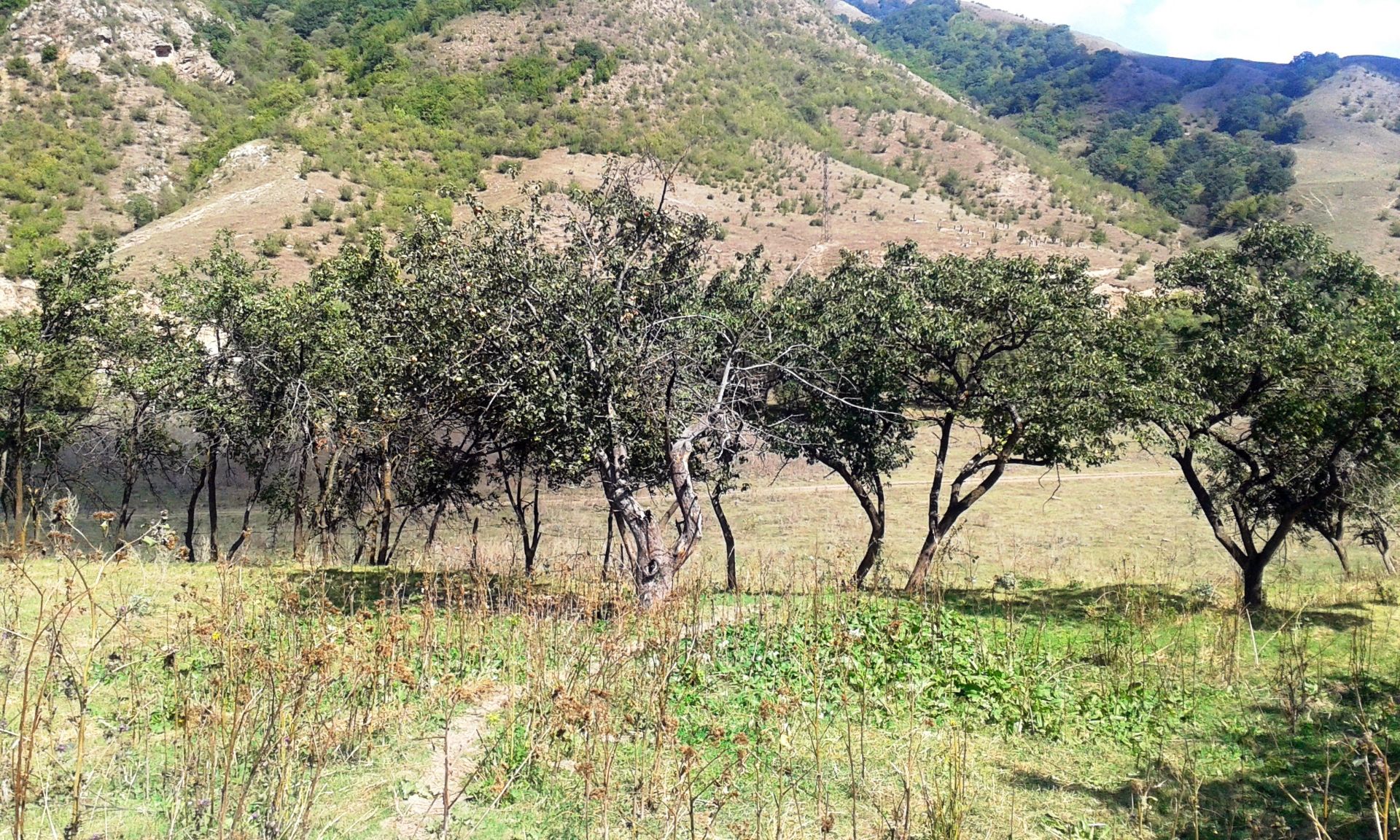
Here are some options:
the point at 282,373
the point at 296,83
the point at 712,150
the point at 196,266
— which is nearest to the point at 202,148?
the point at 296,83

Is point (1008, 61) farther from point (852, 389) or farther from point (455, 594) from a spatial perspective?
point (455, 594)

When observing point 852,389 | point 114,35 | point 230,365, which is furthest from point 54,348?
point 114,35

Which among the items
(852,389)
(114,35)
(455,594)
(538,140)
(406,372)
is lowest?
(455,594)

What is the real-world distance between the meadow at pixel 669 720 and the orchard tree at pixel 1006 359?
3.53 m

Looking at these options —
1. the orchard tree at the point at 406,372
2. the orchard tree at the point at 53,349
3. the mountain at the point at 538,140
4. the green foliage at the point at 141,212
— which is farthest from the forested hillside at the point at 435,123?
the orchard tree at the point at 406,372

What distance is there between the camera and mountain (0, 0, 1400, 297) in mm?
51594

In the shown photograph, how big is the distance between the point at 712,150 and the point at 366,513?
56.9 meters

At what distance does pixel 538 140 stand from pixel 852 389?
2263 inches

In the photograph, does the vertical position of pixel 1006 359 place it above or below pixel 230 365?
above

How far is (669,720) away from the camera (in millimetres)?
4766

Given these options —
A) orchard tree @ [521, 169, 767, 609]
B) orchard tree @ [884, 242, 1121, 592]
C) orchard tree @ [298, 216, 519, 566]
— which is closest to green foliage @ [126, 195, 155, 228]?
orchard tree @ [298, 216, 519, 566]

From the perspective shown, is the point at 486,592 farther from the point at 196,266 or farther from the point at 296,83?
the point at 296,83

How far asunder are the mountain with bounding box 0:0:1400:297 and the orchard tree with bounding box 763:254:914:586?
2327cm

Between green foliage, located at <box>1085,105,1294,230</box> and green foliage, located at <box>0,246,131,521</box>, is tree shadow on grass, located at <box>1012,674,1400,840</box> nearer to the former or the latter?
green foliage, located at <box>0,246,131,521</box>
